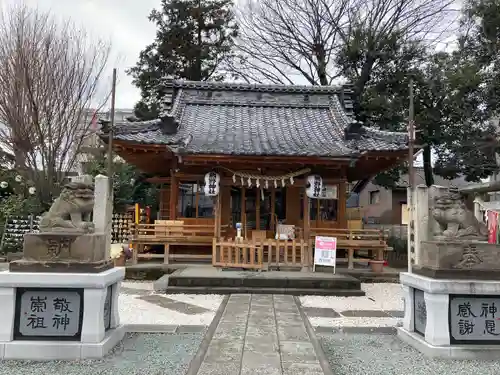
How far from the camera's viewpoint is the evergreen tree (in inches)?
888

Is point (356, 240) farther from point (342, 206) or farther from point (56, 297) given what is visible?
point (56, 297)

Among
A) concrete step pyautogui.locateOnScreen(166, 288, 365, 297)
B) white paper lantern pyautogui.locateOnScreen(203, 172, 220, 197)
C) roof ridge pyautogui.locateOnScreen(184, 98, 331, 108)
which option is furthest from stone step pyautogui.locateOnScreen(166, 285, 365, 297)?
roof ridge pyautogui.locateOnScreen(184, 98, 331, 108)

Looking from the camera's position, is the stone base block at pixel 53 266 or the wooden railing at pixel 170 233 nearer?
the stone base block at pixel 53 266

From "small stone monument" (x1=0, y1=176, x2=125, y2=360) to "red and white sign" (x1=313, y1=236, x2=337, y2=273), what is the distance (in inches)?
250

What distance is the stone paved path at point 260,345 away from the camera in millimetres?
3838

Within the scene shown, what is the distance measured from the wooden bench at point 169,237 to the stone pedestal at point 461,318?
24.6 feet

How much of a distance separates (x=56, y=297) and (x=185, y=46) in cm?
2033

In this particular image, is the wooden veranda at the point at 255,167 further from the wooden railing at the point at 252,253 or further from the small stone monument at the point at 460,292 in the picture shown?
the small stone monument at the point at 460,292

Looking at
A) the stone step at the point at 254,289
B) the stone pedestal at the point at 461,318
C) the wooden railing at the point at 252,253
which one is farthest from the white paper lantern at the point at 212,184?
the stone pedestal at the point at 461,318

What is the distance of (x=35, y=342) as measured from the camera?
448 cm

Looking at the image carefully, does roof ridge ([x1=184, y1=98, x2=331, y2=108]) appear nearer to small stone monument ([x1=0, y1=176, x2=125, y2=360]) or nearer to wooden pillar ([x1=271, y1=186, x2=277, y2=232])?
wooden pillar ([x1=271, y1=186, x2=277, y2=232])

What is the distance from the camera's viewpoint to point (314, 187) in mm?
11102

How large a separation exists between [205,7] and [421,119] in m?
13.5

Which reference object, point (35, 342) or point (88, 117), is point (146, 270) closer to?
point (35, 342)
